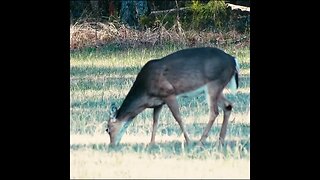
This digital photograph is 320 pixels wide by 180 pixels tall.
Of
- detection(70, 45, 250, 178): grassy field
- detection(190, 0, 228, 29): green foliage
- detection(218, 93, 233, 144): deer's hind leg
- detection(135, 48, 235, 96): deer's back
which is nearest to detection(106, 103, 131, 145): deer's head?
detection(70, 45, 250, 178): grassy field

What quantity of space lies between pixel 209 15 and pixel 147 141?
15.7m

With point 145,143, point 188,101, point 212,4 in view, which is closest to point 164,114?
point 188,101

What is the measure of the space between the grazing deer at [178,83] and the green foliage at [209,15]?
48.0 feet

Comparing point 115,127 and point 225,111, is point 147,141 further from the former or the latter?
point 225,111

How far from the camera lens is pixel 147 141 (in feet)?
39.5

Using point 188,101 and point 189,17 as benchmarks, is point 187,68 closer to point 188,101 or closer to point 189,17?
point 188,101

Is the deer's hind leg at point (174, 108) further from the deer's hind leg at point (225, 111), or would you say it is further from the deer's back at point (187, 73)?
the deer's hind leg at point (225, 111)

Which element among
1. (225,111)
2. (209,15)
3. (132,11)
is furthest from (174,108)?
(132,11)

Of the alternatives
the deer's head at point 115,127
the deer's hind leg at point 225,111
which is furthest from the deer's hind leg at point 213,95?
the deer's head at point 115,127

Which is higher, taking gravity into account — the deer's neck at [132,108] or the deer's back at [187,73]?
the deer's back at [187,73]

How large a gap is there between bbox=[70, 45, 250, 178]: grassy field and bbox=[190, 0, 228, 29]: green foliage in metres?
8.24

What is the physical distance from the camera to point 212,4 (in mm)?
27406

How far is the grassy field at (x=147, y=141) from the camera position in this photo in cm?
1001
